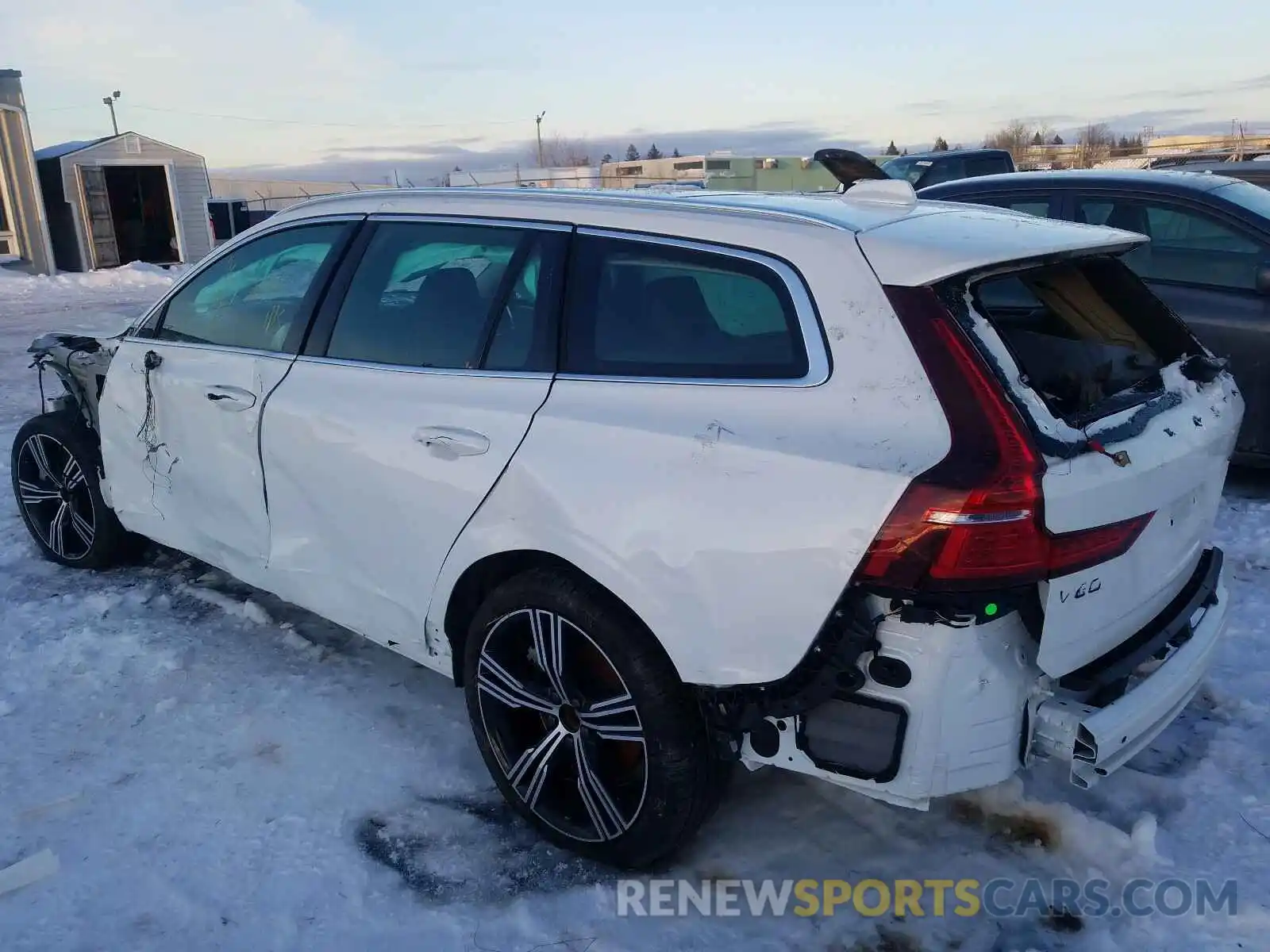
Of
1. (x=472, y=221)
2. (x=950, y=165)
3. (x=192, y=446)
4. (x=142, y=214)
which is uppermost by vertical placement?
(x=950, y=165)

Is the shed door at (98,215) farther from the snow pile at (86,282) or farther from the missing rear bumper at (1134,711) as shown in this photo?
the missing rear bumper at (1134,711)

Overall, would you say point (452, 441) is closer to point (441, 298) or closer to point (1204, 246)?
point (441, 298)

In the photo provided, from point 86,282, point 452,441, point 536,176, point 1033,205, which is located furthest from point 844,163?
point 536,176

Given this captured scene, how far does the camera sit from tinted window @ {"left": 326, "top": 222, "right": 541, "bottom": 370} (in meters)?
2.81

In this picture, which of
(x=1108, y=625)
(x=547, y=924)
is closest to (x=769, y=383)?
(x=1108, y=625)

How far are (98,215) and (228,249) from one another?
70.3 ft

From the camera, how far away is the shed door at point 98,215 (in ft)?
70.6

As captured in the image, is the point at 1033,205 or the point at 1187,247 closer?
the point at 1187,247

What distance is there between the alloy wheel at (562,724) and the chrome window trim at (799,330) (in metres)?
0.70

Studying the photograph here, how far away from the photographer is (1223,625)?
281cm

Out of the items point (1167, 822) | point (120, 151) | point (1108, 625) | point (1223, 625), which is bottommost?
point (1167, 822)

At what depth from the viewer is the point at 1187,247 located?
5.62 m

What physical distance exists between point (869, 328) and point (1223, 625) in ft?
5.05

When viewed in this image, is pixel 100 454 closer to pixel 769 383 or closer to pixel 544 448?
pixel 544 448
